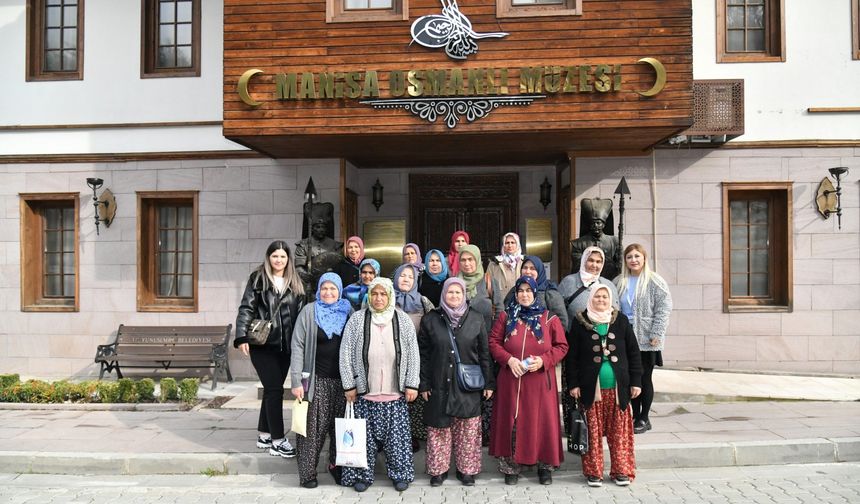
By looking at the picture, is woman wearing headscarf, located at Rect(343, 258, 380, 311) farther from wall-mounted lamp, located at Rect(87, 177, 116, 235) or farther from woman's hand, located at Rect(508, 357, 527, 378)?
wall-mounted lamp, located at Rect(87, 177, 116, 235)

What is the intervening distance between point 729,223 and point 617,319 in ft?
18.7

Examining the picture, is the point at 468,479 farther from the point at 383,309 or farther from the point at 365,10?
the point at 365,10

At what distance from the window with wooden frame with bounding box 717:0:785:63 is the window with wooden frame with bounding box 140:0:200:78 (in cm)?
802

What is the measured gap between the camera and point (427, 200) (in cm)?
1186

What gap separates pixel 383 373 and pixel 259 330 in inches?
47.7

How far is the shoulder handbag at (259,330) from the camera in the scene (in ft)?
19.4

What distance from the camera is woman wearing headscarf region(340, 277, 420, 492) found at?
545cm

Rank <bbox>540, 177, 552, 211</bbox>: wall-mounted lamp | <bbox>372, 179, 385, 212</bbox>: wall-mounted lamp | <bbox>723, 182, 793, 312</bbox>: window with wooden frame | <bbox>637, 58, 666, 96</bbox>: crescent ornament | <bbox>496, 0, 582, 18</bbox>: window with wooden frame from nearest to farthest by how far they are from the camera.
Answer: <bbox>637, 58, 666, 96</bbox>: crescent ornament → <bbox>496, 0, 582, 18</bbox>: window with wooden frame → <bbox>723, 182, 793, 312</bbox>: window with wooden frame → <bbox>540, 177, 552, 211</bbox>: wall-mounted lamp → <bbox>372, 179, 385, 212</bbox>: wall-mounted lamp

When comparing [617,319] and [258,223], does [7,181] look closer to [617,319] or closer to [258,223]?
[258,223]

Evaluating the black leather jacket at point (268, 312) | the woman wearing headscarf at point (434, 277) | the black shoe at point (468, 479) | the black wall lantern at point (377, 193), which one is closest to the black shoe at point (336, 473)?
the black shoe at point (468, 479)

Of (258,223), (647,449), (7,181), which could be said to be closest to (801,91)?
Answer: (647,449)

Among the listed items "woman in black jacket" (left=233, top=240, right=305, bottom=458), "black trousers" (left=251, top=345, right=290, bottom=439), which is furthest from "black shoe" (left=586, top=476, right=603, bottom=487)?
"black trousers" (left=251, top=345, right=290, bottom=439)

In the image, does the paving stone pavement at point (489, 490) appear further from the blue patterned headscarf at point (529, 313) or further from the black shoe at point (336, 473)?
the blue patterned headscarf at point (529, 313)

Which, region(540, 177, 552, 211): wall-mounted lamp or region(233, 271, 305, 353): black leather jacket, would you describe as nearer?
region(233, 271, 305, 353): black leather jacket
